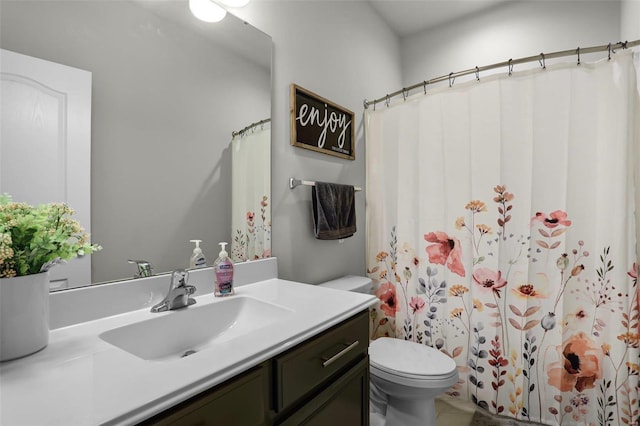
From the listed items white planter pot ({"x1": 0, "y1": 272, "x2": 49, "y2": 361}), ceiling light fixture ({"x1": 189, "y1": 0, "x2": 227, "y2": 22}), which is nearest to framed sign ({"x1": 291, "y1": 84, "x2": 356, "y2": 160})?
ceiling light fixture ({"x1": 189, "y1": 0, "x2": 227, "y2": 22})

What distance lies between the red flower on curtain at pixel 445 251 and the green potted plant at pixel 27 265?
5.50 ft

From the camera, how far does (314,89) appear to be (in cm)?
178

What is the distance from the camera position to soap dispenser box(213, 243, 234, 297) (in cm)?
116

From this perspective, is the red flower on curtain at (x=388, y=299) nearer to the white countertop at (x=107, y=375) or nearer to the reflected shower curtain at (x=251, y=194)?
the reflected shower curtain at (x=251, y=194)

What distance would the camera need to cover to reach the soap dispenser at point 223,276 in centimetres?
116

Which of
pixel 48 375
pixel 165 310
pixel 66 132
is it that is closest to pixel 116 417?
pixel 48 375

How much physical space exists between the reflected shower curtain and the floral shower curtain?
924 mm

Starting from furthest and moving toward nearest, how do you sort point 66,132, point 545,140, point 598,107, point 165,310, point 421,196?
point 421,196 < point 545,140 < point 598,107 < point 165,310 < point 66,132

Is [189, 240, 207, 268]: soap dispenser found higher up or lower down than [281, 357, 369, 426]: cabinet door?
higher up

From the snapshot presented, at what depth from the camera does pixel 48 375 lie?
1.97 feet

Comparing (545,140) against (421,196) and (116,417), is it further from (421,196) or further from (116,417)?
(116,417)

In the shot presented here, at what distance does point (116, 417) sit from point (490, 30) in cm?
296

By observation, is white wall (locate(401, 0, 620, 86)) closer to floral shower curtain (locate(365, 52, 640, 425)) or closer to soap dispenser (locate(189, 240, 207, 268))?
floral shower curtain (locate(365, 52, 640, 425))

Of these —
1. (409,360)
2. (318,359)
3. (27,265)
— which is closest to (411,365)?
(409,360)
